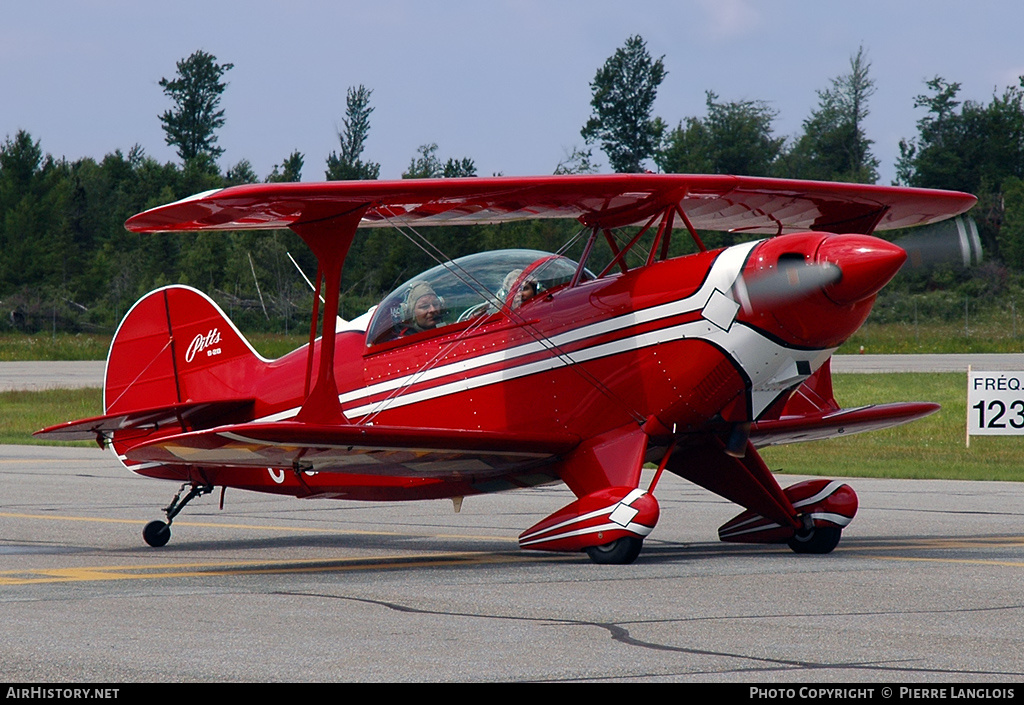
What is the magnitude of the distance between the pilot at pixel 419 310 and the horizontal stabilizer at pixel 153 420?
1868mm

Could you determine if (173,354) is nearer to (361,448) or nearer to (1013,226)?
(361,448)

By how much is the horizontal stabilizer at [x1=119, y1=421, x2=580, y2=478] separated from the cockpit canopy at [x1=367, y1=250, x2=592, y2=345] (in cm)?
120

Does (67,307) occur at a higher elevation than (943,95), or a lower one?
lower

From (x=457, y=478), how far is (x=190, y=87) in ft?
312

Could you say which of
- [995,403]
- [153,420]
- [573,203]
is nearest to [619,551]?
[573,203]

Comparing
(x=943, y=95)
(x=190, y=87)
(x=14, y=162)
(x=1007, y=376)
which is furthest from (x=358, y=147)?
(x=1007, y=376)

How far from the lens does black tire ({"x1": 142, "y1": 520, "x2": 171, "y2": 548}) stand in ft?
37.8

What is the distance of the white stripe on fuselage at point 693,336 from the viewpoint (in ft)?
31.2

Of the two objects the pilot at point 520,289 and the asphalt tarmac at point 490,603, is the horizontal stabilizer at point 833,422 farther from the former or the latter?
the pilot at point 520,289

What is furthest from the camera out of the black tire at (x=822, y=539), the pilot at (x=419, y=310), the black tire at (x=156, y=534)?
the black tire at (x=156, y=534)

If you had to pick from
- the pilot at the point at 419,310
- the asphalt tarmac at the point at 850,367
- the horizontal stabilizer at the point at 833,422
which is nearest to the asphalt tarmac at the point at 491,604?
the horizontal stabilizer at the point at 833,422

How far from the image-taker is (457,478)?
→ 1064 centimetres

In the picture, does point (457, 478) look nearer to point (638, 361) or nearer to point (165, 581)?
point (638, 361)

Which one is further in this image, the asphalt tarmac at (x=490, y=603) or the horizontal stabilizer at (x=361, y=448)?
the horizontal stabilizer at (x=361, y=448)
